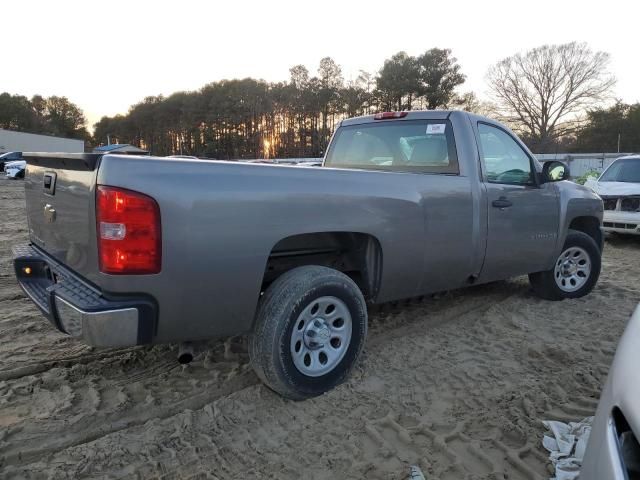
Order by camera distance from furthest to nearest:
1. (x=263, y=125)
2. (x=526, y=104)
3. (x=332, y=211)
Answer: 1. (x=263, y=125)
2. (x=526, y=104)
3. (x=332, y=211)

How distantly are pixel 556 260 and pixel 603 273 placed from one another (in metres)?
2.34

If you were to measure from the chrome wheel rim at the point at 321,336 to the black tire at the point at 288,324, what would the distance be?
0.12 feet

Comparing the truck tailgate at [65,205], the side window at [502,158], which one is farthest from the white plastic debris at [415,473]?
the side window at [502,158]

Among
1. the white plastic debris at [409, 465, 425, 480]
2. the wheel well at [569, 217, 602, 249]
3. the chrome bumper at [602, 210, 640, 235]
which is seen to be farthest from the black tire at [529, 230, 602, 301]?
the chrome bumper at [602, 210, 640, 235]

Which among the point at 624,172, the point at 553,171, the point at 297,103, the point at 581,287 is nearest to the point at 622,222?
the point at 624,172

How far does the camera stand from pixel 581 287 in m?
5.08

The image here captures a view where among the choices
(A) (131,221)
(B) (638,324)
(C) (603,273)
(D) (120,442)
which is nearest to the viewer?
(B) (638,324)

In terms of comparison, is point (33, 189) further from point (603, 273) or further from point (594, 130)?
A: point (594, 130)

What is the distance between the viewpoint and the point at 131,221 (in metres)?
2.19

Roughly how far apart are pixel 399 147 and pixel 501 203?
1.00m

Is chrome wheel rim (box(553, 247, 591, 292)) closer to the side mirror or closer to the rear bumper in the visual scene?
the side mirror

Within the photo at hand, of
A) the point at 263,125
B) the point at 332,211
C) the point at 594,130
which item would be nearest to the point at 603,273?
the point at 332,211

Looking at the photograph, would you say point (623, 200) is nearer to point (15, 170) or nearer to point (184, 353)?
point (184, 353)

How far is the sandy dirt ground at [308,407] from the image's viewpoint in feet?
7.68
